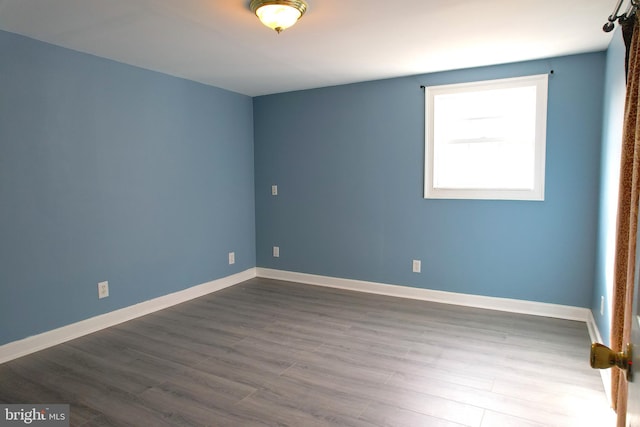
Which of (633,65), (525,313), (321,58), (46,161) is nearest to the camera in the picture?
(633,65)

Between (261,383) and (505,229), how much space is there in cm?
258

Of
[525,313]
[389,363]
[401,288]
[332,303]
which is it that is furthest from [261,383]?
[525,313]

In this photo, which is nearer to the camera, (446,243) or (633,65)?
(633,65)

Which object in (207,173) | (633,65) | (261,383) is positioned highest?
(633,65)

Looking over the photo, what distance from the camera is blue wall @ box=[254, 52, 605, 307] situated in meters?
3.35

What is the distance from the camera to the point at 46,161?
9.59 feet

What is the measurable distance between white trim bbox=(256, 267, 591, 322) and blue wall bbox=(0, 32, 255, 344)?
87 cm

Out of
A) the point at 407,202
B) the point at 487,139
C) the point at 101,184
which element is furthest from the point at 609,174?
the point at 101,184

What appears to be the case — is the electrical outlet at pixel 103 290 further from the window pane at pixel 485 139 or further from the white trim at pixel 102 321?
the window pane at pixel 485 139

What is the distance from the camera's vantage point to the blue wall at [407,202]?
11.0ft

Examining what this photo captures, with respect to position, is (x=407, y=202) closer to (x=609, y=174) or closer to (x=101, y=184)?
(x=609, y=174)

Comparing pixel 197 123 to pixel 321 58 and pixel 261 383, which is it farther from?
pixel 261 383

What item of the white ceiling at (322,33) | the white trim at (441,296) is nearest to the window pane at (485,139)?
the white ceiling at (322,33)

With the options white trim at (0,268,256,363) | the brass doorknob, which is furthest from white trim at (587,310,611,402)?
white trim at (0,268,256,363)
